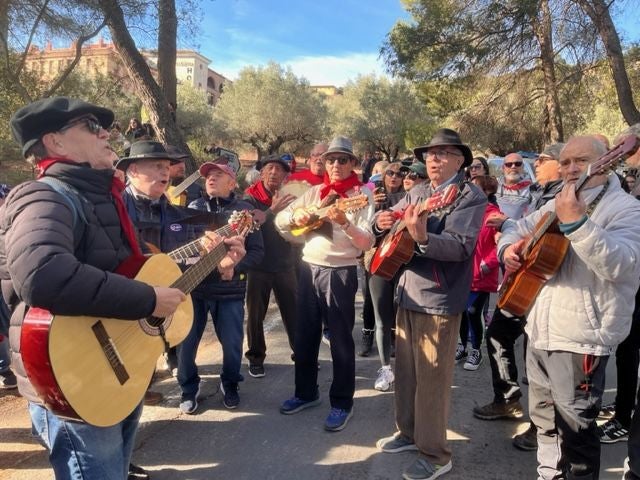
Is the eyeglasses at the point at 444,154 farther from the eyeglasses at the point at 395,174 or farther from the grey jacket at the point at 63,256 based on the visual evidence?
the eyeglasses at the point at 395,174

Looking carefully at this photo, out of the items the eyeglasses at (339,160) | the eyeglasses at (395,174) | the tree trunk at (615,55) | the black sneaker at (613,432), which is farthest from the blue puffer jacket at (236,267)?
the tree trunk at (615,55)

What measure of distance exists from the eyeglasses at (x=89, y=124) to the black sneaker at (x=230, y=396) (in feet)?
8.76

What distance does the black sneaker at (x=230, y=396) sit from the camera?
4004 mm

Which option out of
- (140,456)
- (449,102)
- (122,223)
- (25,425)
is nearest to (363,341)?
(140,456)

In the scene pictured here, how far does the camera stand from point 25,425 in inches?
141

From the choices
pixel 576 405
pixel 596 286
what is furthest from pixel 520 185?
pixel 576 405

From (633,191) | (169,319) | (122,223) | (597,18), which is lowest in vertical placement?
(169,319)

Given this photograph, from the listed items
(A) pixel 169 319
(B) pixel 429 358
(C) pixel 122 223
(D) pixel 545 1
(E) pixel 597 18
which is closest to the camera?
(C) pixel 122 223

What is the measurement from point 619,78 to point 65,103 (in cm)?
1097

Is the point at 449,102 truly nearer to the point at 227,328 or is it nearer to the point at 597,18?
the point at 597,18

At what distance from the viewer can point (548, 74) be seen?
13.2m

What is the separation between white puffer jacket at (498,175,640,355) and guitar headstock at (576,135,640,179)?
26 cm

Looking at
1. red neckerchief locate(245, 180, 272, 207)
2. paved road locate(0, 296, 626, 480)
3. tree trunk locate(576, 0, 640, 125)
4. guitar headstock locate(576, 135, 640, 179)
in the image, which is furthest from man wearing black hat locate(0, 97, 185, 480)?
tree trunk locate(576, 0, 640, 125)

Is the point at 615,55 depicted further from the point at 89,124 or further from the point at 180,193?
the point at 89,124
